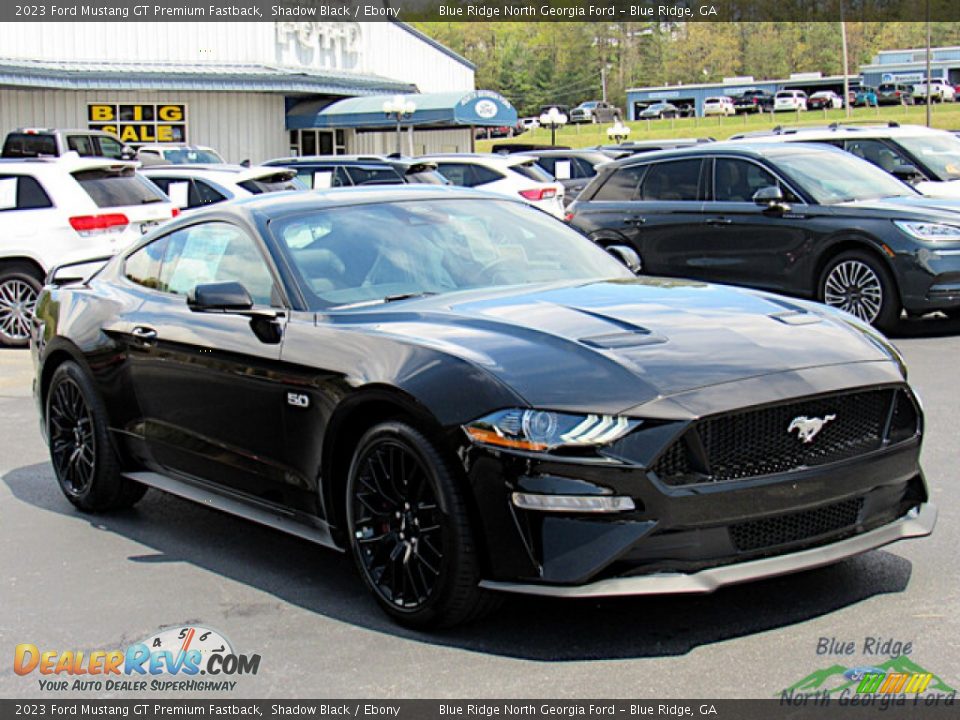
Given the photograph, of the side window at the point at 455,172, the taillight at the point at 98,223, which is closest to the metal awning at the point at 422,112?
the side window at the point at 455,172

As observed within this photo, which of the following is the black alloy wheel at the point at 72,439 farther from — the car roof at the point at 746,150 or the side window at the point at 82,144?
the side window at the point at 82,144

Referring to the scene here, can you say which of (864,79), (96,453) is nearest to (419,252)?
(96,453)

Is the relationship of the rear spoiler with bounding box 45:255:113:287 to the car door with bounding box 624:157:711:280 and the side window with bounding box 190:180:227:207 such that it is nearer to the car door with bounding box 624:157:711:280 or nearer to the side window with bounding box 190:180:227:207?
the car door with bounding box 624:157:711:280

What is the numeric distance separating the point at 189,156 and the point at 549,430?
85.6ft

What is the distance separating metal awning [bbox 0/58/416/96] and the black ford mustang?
29.9 m

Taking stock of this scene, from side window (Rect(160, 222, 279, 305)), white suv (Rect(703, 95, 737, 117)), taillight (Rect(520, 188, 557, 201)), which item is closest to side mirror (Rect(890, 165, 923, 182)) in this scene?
taillight (Rect(520, 188, 557, 201))

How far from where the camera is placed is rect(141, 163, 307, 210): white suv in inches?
675

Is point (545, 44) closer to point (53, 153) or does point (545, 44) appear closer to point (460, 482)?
point (53, 153)

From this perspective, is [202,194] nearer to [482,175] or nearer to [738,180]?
[482,175]

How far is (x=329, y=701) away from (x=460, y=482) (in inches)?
32.2

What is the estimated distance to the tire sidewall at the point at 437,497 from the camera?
446 cm

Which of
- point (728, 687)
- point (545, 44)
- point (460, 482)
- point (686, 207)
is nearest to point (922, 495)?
point (728, 687)

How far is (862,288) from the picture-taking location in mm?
12312

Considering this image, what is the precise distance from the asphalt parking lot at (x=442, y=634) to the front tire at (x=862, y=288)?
5.88 meters
